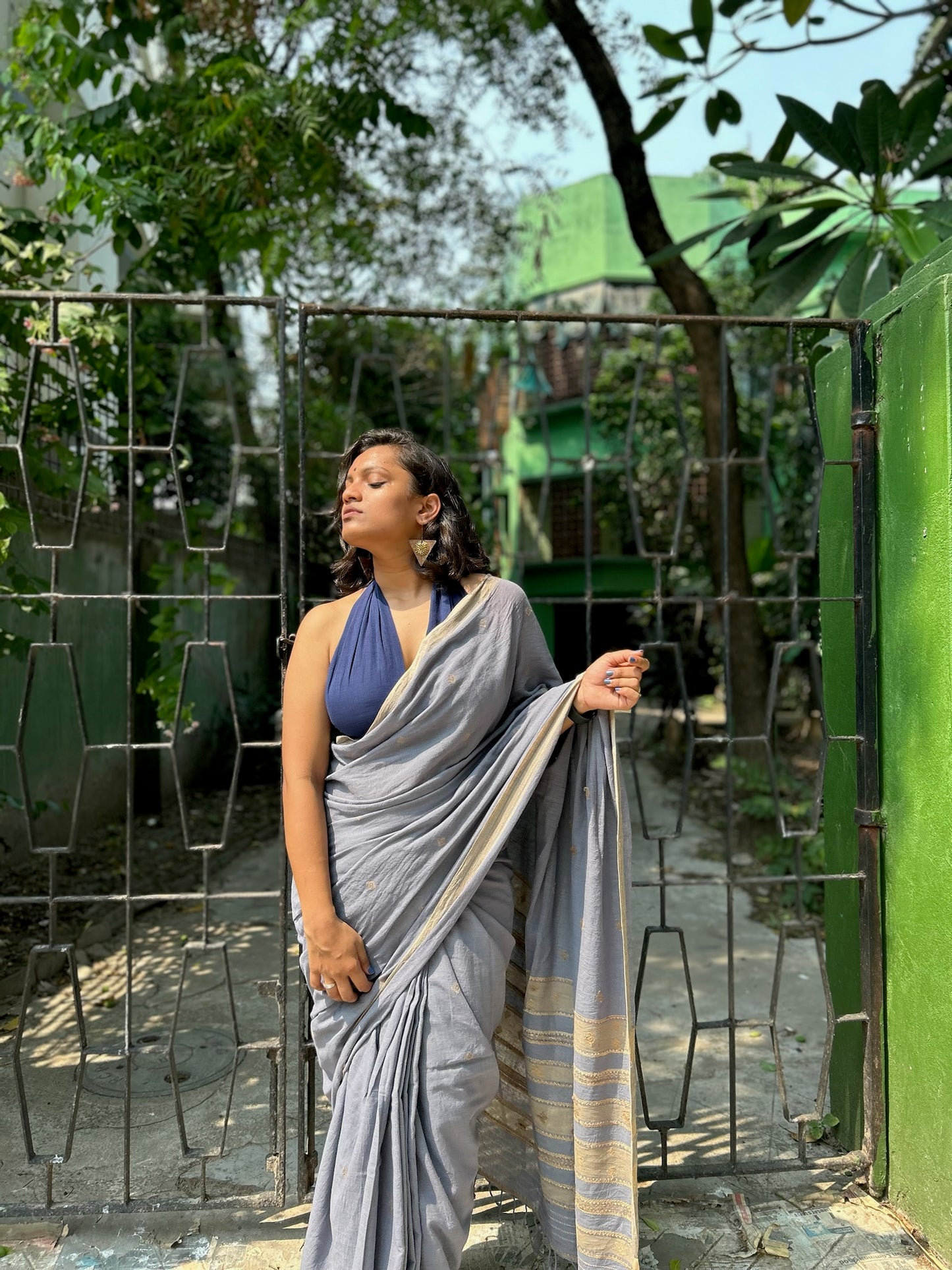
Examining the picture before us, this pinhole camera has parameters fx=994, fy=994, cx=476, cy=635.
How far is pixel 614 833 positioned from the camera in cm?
206

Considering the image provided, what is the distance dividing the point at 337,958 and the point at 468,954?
25 centimetres

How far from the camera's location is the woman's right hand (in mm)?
1914

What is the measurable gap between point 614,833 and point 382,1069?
645 mm

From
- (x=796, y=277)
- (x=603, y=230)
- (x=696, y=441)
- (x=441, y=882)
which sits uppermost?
(x=603, y=230)

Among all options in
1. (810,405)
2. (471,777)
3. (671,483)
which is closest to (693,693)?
(671,483)

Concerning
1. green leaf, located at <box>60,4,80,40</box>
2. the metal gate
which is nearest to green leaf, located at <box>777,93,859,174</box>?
the metal gate

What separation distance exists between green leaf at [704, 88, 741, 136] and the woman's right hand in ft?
15.0

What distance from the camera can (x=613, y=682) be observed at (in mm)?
1951

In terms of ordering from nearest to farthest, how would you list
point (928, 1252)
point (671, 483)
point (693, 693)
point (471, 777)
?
point (471, 777)
point (928, 1252)
point (693, 693)
point (671, 483)

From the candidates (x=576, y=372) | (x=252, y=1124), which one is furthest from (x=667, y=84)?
(x=576, y=372)

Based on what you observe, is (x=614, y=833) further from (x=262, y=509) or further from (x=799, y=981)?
(x=262, y=509)

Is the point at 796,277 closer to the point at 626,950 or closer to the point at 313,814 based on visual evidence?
the point at 626,950

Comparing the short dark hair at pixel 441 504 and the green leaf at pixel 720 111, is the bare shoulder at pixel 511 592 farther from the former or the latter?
the green leaf at pixel 720 111

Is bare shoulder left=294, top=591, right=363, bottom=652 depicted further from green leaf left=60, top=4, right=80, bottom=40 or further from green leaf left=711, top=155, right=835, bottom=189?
green leaf left=60, top=4, right=80, bottom=40
